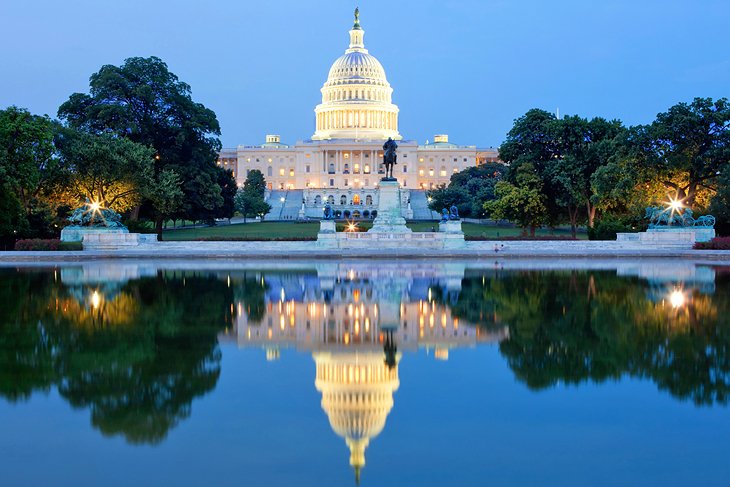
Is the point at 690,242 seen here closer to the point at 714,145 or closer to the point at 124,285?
the point at 714,145

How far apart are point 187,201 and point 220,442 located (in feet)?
152

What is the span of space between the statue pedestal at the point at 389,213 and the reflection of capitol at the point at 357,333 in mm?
19911

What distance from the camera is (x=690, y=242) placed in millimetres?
40344

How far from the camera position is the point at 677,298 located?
Result: 19.3 meters

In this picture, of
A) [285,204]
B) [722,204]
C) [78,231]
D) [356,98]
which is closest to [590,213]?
[722,204]

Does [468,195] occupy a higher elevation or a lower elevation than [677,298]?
higher

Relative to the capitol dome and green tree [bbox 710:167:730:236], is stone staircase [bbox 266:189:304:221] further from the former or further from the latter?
green tree [bbox 710:167:730:236]

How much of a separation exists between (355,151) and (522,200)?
107 meters

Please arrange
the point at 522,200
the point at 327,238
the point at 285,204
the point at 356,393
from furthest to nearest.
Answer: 1. the point at 285,204
2. the point at 522,200
3. the point at 327,238
4. the point at 356,393

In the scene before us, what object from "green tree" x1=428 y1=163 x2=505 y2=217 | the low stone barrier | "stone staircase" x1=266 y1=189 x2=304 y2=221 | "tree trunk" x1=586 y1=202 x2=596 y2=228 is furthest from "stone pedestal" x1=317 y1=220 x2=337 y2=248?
"stone staircase" x1=266 y1=189 x2=304 y2=221

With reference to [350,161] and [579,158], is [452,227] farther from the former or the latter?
[350,161]

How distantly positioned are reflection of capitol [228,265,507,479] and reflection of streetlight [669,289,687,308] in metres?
4.94

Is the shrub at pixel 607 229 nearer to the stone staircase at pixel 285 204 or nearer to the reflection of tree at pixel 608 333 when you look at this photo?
the reflection of tree at pixel 608 333

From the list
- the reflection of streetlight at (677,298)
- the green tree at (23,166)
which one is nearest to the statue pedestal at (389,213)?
the green tree at (23,166)
